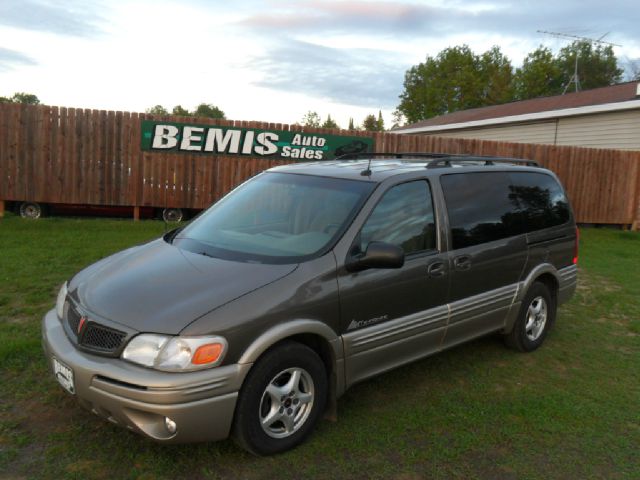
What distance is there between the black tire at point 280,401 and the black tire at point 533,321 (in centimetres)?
243


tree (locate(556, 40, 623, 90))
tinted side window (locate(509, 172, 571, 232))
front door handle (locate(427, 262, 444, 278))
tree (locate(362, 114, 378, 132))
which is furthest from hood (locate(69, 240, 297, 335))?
tree (locate(362, 114, 378, 132))

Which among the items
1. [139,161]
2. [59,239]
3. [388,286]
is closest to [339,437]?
[388,286]

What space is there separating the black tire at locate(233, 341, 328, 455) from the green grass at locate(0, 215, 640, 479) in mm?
132

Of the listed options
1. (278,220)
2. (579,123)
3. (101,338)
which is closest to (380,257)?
(278,220)

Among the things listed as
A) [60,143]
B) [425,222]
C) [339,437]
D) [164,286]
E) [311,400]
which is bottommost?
[339,437]

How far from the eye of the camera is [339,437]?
11.5ft

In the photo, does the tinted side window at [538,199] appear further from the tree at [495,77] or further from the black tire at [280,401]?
the tree at [495,77]

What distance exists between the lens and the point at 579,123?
56.0ft

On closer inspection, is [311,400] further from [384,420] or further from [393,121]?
[393,121]

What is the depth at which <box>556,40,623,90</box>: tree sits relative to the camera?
2172 inches

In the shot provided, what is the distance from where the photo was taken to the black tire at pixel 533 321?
5082 mm

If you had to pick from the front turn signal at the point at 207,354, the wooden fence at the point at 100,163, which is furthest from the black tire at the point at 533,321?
the wooden fence at the point at 100,163

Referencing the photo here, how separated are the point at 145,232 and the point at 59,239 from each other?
5.19ft

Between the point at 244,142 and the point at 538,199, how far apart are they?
24.2 ft
